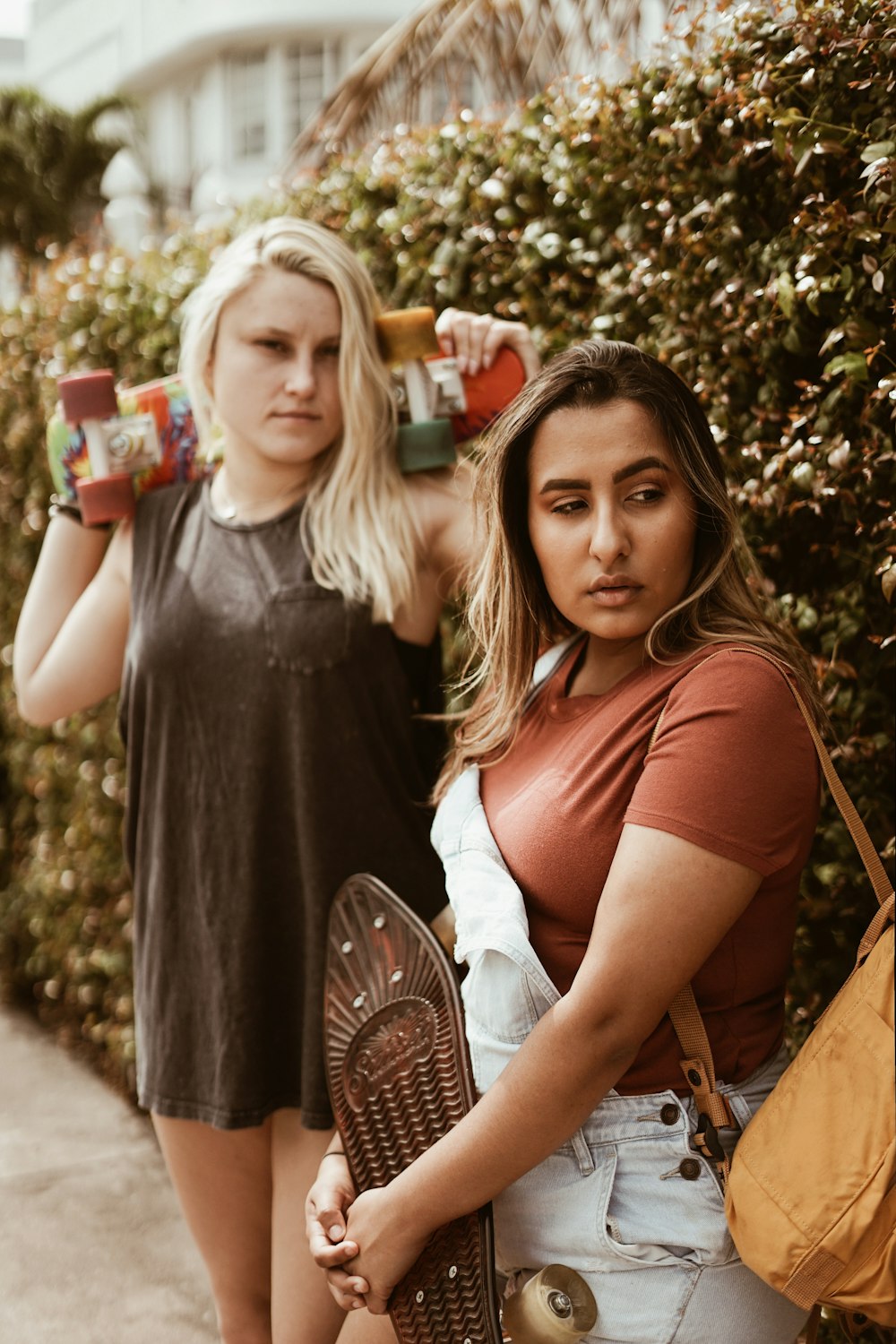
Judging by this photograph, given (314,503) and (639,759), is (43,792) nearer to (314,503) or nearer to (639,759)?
(314,503)

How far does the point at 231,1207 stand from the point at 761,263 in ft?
6.49

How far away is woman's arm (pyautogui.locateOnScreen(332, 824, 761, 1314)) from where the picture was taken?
146 cm

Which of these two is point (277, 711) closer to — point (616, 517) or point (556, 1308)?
point (616, 517)

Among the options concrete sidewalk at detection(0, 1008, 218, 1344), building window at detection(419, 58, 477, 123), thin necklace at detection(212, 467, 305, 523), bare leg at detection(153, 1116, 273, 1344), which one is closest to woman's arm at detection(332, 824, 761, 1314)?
bare leg at detection(153, 1116, 273, 1344)

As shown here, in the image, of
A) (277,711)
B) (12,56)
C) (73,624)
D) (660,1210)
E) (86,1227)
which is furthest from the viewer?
(12,56)

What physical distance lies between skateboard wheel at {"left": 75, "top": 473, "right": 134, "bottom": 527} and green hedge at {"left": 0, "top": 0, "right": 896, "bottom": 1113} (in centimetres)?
93

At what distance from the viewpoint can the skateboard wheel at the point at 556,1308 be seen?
5.16 ft

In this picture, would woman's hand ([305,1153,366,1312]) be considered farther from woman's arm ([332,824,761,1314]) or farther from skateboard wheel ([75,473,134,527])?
skateboard wheel ([75,473,134,527])

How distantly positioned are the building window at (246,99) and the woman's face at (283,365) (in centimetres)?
1890

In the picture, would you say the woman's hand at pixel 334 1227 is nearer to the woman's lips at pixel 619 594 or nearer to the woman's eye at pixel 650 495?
the woman's lips at pixel 619 594

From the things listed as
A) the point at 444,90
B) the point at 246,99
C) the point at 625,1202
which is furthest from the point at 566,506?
the point at 246,99

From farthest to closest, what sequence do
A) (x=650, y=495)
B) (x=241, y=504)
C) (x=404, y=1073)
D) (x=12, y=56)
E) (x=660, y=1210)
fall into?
(x=12, y=56), (x=241, y=504), (x=404, y=1073), (x=650, y=495), (x=660, y=1210)

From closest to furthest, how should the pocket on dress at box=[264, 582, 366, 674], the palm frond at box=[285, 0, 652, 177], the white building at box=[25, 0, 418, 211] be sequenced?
1. the pocket on dress at box=[264, 582, 366, 674]
2. the palm frond at box=[285, 0, 652, 177]
3. the white building at box=[25, 0, 418, 211]

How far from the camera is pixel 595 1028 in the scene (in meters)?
1.50
